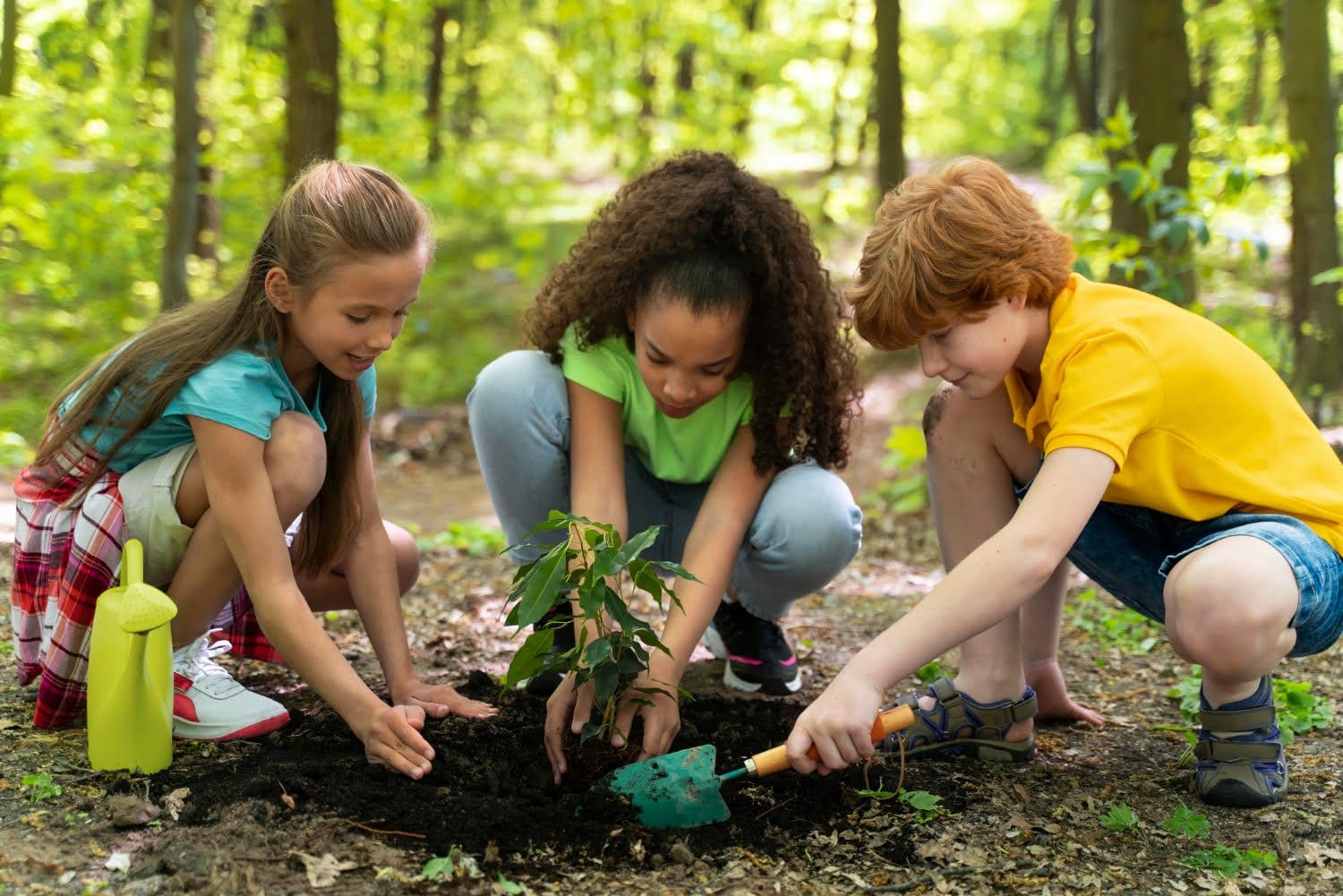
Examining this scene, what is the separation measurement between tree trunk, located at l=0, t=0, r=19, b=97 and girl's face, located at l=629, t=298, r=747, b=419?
10.1 m

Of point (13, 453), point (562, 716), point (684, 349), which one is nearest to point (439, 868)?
point (562, 716)

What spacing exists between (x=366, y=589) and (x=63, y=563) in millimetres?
596

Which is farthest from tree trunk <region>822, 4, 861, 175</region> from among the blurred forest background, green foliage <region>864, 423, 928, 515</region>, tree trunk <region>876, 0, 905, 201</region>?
green foliage <region>864, 423, 928, 515</region>

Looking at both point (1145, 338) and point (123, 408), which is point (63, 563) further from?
point (1145, 338)

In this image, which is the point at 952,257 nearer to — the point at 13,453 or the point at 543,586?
the point at 543,586

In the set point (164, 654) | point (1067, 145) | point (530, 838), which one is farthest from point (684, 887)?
point (1067, 145)

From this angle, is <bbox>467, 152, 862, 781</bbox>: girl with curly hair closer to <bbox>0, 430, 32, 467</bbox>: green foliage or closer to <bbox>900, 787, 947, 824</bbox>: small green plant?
<bbox>900, 787, 947, 824</bbox>: small green plant

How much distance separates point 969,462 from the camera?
2209 millimetres

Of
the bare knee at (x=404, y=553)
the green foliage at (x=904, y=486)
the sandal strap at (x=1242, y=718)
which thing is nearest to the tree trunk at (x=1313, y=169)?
the green foliage at (x=904, y=486)

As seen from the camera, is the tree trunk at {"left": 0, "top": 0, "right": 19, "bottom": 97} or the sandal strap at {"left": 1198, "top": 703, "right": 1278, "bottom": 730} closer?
the sandal strap at {"left": 1198, "top": 703, "right": 1278, "bottom": 730}

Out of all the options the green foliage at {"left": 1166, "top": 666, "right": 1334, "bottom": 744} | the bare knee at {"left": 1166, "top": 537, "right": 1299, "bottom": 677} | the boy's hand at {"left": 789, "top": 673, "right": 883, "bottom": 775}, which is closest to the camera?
the boy's hand at {"left": 789, "top": 673, "right": 883, "bottom": 775}

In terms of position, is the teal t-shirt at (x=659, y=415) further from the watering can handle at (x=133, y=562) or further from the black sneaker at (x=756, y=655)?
the watering can handle at (x=133, y=562)

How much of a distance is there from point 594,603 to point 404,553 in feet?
3.23

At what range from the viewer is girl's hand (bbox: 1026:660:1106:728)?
238cm
